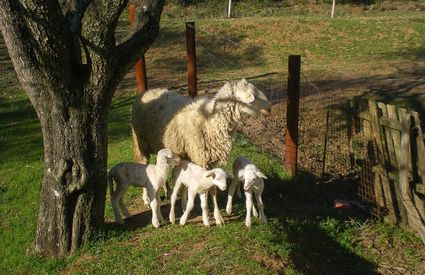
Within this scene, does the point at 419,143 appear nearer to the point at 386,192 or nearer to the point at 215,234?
the point at 386,192

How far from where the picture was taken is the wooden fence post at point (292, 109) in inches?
290

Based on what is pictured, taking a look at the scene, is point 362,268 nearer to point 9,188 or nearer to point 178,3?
point 9,188

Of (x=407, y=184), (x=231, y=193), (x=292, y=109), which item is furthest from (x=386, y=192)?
(x=231, y=193)

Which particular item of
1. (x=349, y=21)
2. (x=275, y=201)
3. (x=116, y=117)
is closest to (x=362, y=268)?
(x=275, y=201)

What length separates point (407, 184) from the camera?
6.28 metres

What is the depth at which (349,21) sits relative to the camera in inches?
955

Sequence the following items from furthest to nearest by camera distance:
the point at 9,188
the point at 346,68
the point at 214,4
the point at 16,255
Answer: the point at 214,4
the point at 346,68
the point at 9,188
the point at 16,255

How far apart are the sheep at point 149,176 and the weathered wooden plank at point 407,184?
2.84 metres

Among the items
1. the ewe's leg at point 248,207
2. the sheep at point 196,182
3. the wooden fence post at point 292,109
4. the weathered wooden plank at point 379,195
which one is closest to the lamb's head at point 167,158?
the sheep at point 196,182

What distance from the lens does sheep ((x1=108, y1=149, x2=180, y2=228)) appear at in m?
5.52

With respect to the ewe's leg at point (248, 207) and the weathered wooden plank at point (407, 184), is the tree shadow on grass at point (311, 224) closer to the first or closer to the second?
the ewe's leg at point (248, 207)

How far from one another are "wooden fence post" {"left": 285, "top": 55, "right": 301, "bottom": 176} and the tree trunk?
321 centimetres

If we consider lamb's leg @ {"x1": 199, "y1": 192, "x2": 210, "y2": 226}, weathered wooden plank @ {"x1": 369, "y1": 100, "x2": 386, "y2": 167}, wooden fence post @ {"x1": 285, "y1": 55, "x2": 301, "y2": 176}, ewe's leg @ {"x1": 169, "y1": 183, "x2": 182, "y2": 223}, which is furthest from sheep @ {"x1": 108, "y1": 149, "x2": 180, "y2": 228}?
A: weathered wooden plank @ {"x1": 369, "y1": 100, "x2": 386, "y2": 167}

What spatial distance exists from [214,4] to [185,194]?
28.3 m
